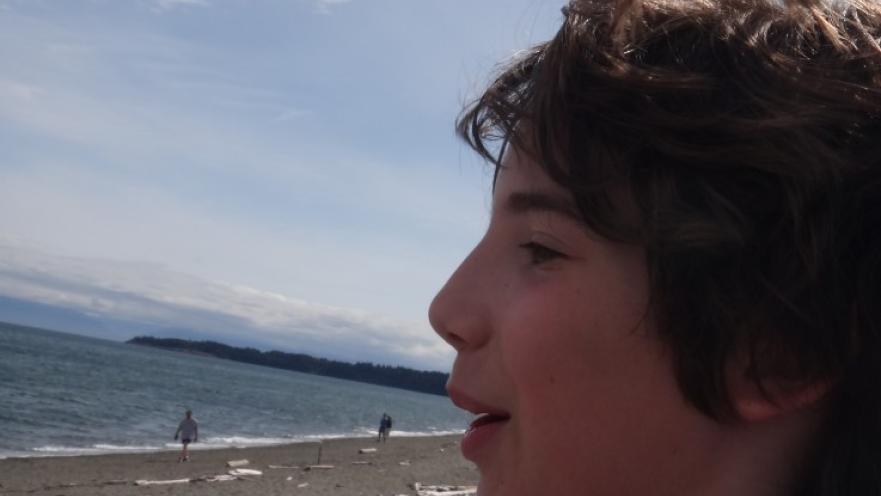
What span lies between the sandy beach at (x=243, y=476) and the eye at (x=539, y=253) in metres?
25.6

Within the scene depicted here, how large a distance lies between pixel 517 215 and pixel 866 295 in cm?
48

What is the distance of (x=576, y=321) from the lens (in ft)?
4.33

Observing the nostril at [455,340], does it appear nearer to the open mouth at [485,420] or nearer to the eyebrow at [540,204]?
the open mouth at [485,420]

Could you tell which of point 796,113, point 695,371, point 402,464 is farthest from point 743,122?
point 402,464

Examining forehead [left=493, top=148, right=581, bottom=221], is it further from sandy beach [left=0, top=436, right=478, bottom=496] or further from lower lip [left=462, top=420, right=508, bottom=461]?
sandy beach [left=0, top=436, right=478, bottom=496]

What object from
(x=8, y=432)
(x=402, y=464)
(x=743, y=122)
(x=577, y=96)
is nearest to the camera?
(x=743, y=122)

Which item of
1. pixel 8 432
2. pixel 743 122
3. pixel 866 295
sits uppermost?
pixel 743 122

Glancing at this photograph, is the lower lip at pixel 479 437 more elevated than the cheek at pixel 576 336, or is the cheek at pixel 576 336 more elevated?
the cheek at pixel 576 336

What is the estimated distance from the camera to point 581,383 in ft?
4.31

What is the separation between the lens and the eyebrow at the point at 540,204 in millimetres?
1375

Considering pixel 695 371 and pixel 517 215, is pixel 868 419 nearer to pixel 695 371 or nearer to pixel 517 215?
pixel 695 371

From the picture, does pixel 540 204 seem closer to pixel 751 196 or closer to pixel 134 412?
pixel 751 196

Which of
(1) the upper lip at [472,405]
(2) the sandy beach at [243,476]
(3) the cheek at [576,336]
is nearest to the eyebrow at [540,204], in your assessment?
(3) the cheek at [576,336]

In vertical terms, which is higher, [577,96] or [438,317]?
[577,96]
